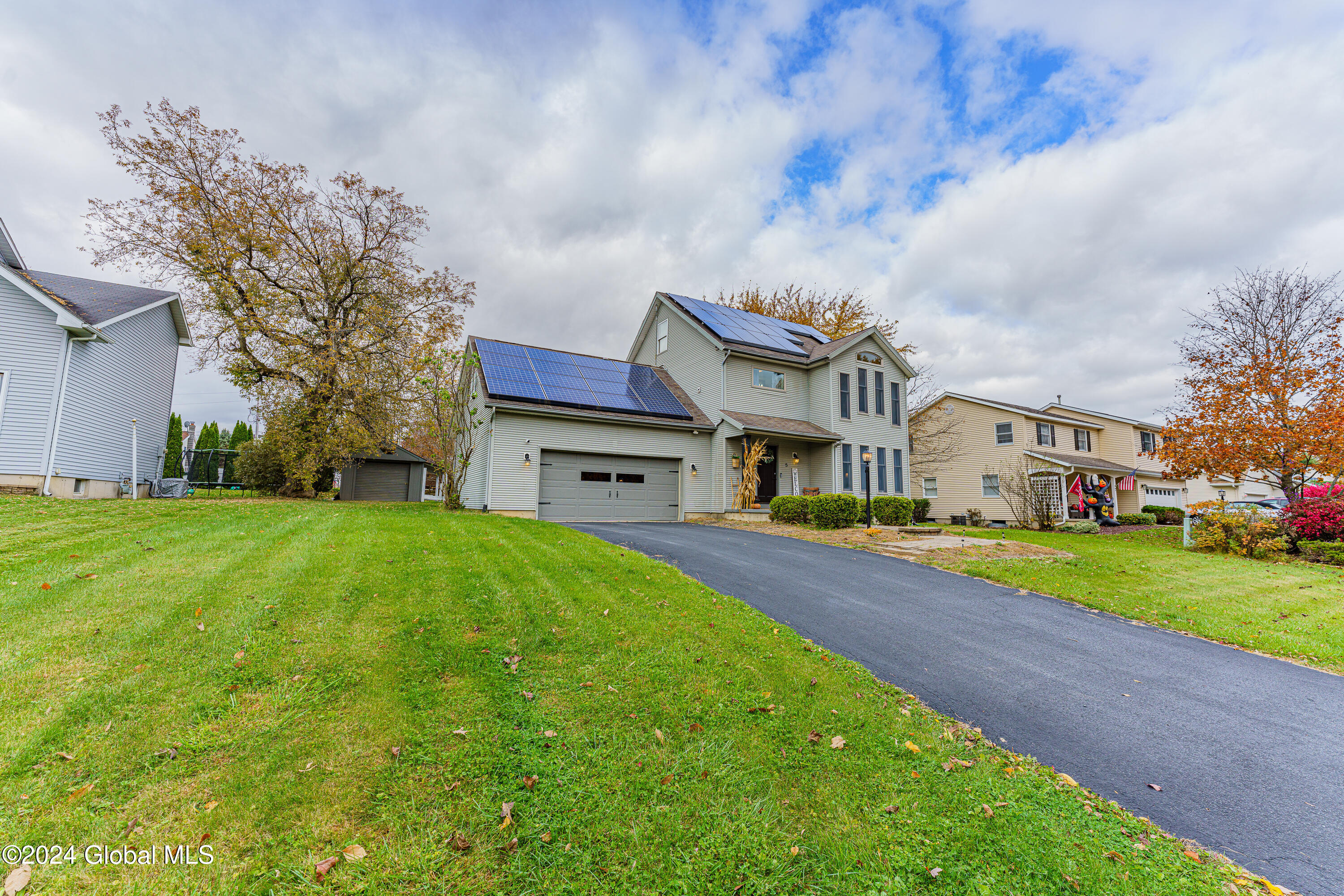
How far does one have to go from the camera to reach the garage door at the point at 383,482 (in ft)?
82.2

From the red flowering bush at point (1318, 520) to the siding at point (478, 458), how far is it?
63.8ft

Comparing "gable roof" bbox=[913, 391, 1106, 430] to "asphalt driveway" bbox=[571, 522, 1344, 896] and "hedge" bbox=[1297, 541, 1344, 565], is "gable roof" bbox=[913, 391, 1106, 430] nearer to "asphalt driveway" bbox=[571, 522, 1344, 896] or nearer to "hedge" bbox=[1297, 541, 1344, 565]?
"hedge" bbox=[1297, 541, 1344, 565]

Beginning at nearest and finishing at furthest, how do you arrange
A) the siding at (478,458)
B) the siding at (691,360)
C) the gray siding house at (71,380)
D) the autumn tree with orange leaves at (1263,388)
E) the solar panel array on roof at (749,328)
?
the gray siding house at (71,380), the autumn tree with orange leaves at (1263,388), the siding at (478,458), the siding at (691,360), the solar panel array on roof at (749,328)

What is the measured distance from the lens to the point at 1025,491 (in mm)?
18125

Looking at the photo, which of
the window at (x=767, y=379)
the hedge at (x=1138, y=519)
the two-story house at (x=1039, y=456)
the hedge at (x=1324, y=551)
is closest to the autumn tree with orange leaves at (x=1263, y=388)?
the hedge at (x=1324, y=551)

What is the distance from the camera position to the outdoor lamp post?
13445mm

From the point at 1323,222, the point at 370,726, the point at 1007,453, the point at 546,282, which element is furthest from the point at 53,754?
the point at 1007,453

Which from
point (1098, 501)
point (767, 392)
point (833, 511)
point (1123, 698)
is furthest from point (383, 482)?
point (1098, 501)

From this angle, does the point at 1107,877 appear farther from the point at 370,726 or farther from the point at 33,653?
the point at 33,653

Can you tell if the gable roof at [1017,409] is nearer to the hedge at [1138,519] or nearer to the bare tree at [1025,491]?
the bare tree at [1025,491]

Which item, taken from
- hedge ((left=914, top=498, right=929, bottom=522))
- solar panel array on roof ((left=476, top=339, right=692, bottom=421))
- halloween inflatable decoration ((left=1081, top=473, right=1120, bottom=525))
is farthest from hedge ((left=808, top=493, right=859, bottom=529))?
halloween inflatable decoration ((left=1081, top=473, right=1120, bottom=525))

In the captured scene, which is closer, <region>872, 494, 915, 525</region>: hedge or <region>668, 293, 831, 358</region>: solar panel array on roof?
<region>872, 494, 915, 525</region>: hedge

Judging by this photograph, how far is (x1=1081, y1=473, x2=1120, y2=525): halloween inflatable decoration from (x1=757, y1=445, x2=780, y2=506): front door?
1306 cm

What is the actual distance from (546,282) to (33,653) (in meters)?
21.1
